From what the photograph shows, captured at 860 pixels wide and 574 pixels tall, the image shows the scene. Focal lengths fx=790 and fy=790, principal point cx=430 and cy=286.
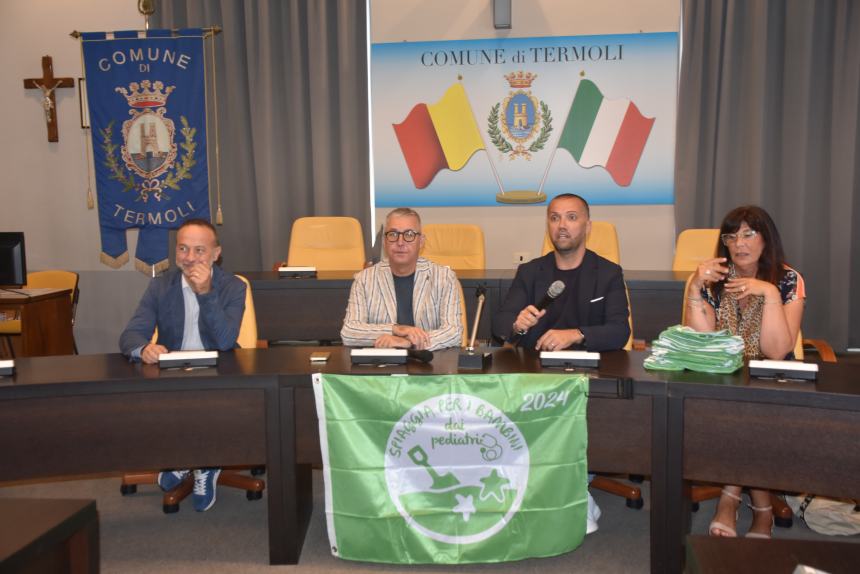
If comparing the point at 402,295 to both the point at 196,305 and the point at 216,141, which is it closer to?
the point at 196,305

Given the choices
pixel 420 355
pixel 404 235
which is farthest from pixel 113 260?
pixel 420 355

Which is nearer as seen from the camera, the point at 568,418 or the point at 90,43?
the point at 568,418

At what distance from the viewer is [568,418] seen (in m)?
2.38

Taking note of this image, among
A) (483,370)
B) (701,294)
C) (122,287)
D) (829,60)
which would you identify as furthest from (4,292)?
(829,60)

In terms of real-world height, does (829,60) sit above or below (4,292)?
above

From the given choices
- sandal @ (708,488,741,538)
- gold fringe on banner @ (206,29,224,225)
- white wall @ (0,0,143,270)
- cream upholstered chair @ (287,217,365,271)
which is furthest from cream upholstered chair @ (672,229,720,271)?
white wall @ (0,0,143,270)

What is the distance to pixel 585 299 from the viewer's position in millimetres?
3133

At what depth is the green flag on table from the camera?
2.38 metres

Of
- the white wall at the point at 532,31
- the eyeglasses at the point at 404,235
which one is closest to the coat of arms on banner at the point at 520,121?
the white wall at the point at 532,31

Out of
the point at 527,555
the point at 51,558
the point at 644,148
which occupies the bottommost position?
the point at 527,555

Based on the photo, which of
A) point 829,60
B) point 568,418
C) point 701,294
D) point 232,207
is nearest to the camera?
point 568,418

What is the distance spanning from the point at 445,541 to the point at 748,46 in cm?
458

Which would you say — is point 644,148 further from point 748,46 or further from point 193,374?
point 193,374

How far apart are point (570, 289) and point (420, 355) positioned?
2.70 feet
